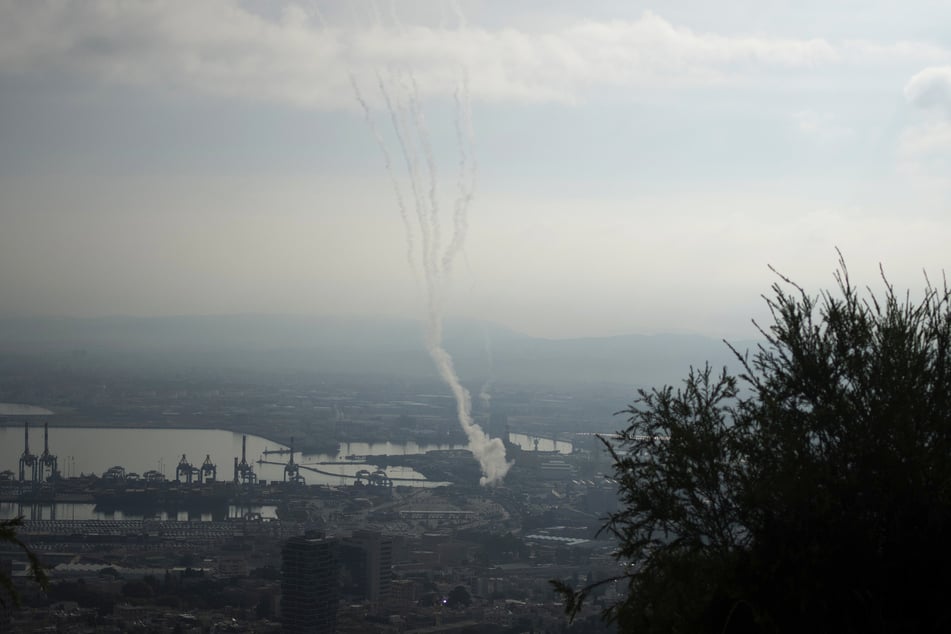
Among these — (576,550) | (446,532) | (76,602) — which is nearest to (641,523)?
(76,602)

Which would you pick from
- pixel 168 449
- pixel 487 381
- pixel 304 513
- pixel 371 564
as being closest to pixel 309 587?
pixel 371 564

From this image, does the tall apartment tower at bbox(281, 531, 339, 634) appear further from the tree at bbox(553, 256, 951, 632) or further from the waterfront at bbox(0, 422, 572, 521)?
the waterfront at bbox(0, 422, 572, 521)

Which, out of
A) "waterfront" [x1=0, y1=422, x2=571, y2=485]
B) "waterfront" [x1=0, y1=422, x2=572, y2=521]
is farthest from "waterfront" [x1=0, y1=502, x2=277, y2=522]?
"waterfront" [x1=0, y1=422, x2=571, y2=485]

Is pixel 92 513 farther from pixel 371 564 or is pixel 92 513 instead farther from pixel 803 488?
pixel 803 488

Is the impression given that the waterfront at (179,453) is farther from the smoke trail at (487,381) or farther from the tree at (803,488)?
the tree at (803,488)

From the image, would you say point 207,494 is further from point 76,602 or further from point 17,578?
point 76,602

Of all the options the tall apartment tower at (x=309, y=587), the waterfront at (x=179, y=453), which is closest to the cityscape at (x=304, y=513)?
the tall apartment tower at (x=309, y=587)
